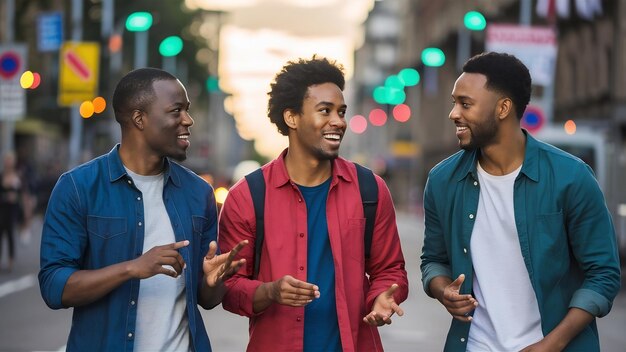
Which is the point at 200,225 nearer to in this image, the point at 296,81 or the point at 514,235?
the point at 296,81

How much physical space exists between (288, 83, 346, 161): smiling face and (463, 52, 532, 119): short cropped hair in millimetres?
611

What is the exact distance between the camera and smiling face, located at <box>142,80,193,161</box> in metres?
4.82

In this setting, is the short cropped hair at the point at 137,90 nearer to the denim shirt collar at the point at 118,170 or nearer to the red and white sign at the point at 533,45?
the denim shirt collar at the point at 118,170

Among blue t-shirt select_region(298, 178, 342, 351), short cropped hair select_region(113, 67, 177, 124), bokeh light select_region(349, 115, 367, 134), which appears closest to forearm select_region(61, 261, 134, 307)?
short cropped hair select_region(113, 67, 177, 124)

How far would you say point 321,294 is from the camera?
4.98 m

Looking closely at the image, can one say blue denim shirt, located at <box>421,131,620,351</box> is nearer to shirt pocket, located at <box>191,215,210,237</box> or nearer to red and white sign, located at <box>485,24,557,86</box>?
shirt pocket, located at <box>191,215,210,237</box>

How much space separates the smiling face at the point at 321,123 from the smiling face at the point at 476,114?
0.53 meters

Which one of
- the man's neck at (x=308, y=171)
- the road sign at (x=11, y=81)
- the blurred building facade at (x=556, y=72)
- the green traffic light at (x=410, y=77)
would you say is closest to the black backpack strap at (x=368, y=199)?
the man's neck at (x=308, y=171)

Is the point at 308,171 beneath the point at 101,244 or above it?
above

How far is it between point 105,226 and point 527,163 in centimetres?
176

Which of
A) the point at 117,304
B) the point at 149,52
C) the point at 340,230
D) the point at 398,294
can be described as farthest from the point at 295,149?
the point at 149,52

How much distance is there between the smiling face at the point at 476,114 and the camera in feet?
15.9

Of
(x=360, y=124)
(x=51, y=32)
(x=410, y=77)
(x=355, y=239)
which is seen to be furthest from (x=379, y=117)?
(x=355, y=239)

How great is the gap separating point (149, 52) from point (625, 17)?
118 feet
